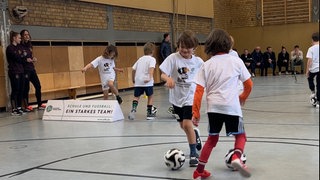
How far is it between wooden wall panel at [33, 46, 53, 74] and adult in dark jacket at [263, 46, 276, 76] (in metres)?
12.8

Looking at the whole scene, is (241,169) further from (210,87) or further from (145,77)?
(145,77)

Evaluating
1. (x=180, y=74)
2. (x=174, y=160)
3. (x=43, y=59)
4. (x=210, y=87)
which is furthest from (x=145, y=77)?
(x=43, y=59)

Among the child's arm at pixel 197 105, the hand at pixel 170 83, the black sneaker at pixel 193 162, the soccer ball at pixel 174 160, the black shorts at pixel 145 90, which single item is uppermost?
the hand at pixel 170 83

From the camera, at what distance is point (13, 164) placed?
185 inches

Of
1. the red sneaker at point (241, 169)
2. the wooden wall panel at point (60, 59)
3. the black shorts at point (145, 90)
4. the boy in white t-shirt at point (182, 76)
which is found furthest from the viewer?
the wooden wall panel at point (60, 59)

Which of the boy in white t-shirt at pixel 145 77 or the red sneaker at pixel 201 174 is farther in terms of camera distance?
the boy in white t-shirt at pixel 145 77

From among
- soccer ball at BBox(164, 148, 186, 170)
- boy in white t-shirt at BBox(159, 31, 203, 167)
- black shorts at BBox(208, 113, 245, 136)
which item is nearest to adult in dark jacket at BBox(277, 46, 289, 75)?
boy in white t-shirt at BBox(159, 31, 203, 167)

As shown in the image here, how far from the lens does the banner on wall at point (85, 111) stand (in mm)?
8016

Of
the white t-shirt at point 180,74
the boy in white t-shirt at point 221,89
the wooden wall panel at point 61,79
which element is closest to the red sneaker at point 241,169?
the boy in white t-shirt at point 221,89

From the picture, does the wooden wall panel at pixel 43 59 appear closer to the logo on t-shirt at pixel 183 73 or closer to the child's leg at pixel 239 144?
the logo on t-shirt at pixel 183 73

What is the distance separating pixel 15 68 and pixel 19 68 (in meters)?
0.10

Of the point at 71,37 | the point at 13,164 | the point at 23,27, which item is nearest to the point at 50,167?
the point at 13,164

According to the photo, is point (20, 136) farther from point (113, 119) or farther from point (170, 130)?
point (170, 130)

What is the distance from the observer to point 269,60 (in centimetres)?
2114
